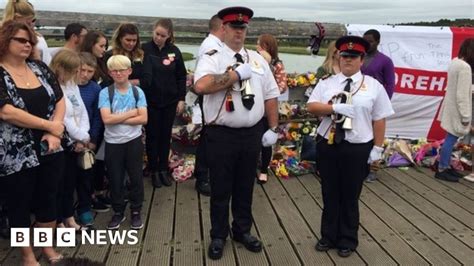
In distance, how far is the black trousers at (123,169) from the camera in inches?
138

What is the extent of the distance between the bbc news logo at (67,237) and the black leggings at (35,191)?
0.10 m

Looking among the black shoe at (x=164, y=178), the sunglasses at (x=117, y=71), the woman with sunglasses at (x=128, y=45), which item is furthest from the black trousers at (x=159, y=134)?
the sunglasses at (x=117, y=71)

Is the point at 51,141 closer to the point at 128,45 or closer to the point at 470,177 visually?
the point at 128,45

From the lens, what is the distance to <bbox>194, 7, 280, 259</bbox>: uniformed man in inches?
117

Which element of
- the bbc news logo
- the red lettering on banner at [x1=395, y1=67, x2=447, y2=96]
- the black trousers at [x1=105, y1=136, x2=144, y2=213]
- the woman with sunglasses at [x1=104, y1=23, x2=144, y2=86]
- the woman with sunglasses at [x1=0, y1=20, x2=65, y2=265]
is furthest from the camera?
the red lettering on banner at [x1=395, y1=67, x2=447, y2=96]

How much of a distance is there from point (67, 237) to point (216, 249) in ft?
3.82

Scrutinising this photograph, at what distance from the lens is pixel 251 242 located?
129 inches

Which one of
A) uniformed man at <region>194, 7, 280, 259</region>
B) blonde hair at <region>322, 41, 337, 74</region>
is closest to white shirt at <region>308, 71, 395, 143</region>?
uniformed man at <region>194, 7, 280, 259</region>

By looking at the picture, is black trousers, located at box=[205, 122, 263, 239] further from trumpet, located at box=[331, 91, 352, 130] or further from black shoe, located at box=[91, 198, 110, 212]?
black shoe, located at box=[91, 198, 110, 212]

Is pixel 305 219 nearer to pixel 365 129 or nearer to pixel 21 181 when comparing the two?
pixel 365 129

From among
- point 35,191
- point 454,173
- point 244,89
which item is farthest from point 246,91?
point 454,173

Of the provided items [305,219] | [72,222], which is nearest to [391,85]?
[305,219]

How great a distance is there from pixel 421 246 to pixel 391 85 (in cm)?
210

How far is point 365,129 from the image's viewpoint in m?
3.12
